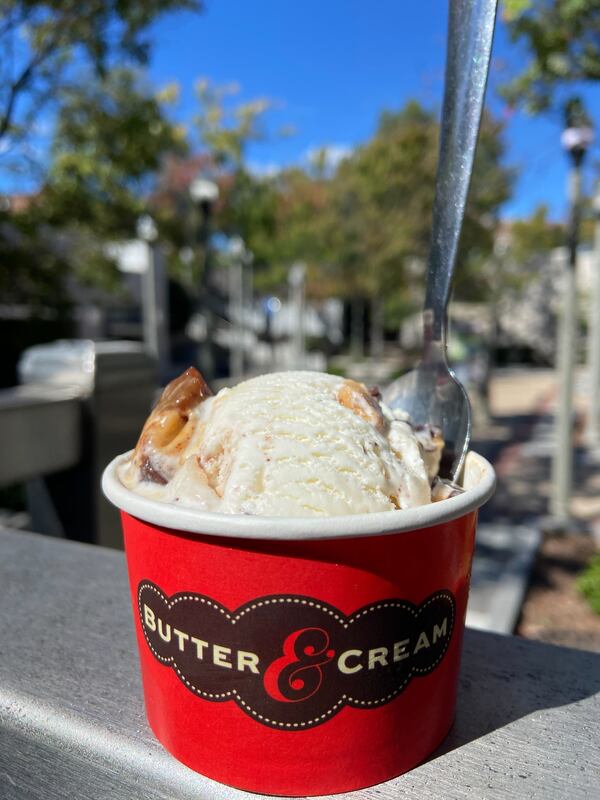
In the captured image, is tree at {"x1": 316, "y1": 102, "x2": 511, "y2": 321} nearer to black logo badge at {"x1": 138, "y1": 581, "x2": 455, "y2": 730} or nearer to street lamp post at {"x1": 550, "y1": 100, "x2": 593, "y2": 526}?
street lamp post at {"x1": 550, "y1": 100, "x2": 593, "y2": 526}

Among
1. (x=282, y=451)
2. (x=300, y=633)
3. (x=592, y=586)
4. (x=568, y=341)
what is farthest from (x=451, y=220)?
(x=568, y=341)

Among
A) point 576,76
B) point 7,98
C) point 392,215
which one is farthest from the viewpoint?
point 392,215

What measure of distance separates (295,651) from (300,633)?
28mm

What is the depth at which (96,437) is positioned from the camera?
356 cm

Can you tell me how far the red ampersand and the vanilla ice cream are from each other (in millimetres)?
166

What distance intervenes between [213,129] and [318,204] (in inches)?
160

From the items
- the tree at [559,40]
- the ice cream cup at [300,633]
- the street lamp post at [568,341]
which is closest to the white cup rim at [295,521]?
the ice cream cup at [300,633]

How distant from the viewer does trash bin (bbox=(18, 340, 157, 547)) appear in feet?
11.7

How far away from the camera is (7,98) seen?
6.50 m

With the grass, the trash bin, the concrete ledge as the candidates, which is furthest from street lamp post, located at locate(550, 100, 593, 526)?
the concrete ledge

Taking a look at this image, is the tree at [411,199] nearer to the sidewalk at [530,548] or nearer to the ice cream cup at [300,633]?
the sidewalk at [530,548]

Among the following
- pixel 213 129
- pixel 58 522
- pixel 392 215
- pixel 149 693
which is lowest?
pixel 58 522

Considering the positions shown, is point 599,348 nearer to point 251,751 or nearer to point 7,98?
point 7,98

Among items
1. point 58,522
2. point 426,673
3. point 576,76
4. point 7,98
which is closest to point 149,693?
point 426,673
